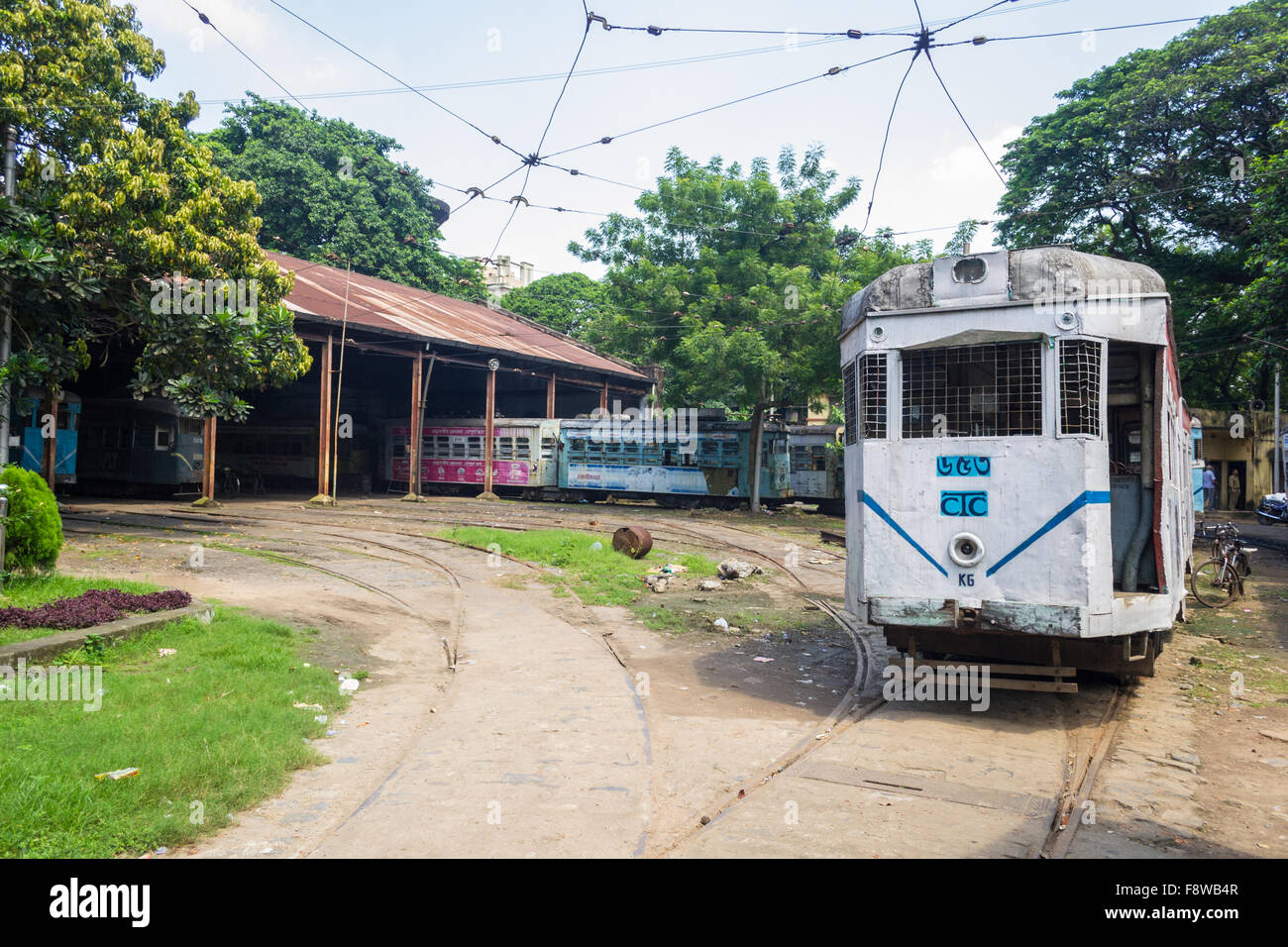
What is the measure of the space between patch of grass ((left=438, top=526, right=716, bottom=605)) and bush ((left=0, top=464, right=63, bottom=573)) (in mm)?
6425

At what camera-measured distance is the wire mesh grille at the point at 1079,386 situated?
234 inches

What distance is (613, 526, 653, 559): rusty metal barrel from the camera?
14500 mm

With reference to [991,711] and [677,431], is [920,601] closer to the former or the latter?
[991,711]

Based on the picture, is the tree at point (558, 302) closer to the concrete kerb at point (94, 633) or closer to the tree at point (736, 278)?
the tree at point (736, 278)

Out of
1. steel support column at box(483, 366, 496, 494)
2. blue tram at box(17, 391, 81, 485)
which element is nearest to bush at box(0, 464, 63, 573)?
blue tram at box(17, 391, 81, 485)

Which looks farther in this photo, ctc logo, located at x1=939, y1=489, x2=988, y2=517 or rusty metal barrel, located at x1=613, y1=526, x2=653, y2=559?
rusty metal barrel, located at x1=613, y1=526, x2=653, y2=559

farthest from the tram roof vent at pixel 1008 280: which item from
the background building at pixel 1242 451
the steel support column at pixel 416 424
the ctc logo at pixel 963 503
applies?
the background building at pixel 1242 451

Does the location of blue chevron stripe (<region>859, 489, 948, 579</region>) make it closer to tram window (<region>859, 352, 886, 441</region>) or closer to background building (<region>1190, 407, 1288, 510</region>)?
tram window (<region>859, 352, 886, 441</region>)

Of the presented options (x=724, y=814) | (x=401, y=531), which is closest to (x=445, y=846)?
(x=724, y=814)

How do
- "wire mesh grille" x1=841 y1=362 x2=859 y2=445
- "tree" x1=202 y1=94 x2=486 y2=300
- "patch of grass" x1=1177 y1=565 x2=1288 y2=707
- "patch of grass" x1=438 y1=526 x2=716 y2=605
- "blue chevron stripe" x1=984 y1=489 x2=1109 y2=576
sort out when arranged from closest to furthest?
"blue chevron stripe" x1=984 y1=489 x2=1109 y2=576 < "wire mesh grille" x1=841 y1=362 x2=859 y2=445 < "patch of grass" x1=1177 y1=565 x2=1288 y2=707 < "patch of grass" x1=438 y1=526 x2=716 y2=605 < "tree" x1=202 y1=94 x2=486 y2=300

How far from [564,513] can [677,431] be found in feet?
16.6

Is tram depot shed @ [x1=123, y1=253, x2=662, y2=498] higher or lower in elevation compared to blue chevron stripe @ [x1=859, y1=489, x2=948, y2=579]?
higher

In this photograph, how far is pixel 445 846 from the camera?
384 centimetres

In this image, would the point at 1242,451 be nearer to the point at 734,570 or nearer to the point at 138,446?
the point at 734,570
